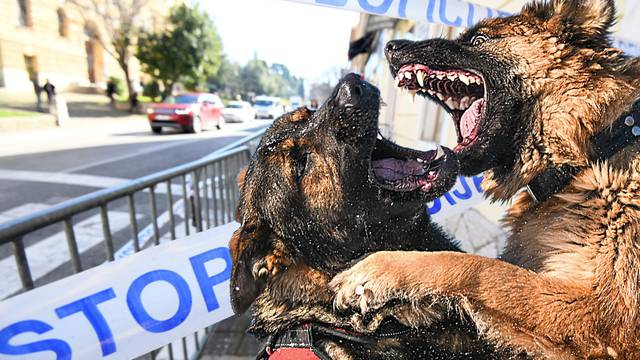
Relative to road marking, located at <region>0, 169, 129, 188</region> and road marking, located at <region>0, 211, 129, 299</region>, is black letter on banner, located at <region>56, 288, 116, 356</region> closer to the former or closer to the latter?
road marking, located at <region>0, 211, 129, 299</region>

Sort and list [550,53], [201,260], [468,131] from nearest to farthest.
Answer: [550,53], [468,131], [201,260]

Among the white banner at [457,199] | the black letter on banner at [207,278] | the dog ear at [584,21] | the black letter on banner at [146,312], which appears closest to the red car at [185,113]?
the white banner at [457,199]

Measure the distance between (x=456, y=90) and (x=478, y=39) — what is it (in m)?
0.27

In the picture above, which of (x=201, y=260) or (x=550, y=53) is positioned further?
(x=201, y=260)

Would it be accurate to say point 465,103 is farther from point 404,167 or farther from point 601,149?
point 601,149

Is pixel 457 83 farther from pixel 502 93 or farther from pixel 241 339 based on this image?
pixel 241 339

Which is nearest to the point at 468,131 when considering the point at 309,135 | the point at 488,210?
the point at 309,135

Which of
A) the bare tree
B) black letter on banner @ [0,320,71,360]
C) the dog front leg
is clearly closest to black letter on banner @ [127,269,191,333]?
black letter on banner @ [0,320,71,360]

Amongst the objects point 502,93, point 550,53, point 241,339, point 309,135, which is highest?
point 550,53

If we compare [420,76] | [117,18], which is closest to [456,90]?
[420,76]

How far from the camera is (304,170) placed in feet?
6.41

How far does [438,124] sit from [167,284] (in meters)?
5.71

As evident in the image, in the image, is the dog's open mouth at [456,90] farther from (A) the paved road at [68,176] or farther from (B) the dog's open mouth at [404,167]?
(A) the paved road at [68,176]

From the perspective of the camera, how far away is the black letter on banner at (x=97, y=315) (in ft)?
6.04
